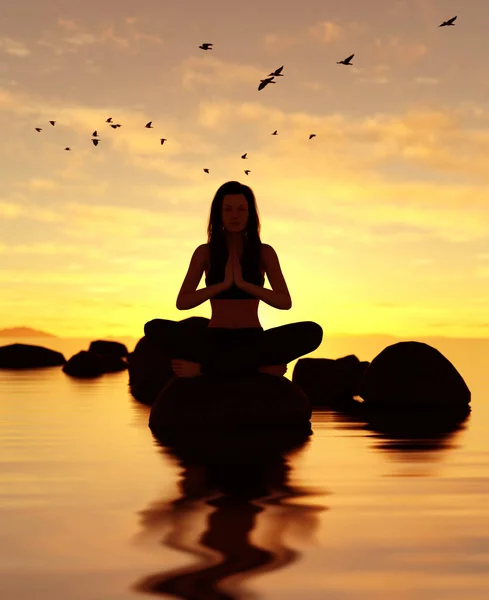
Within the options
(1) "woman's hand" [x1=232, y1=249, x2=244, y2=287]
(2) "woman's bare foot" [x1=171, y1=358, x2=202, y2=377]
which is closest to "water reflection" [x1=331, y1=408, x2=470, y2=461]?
(2) "woman's bare foot" [x1=171, y1=358, x2=202, y2=377]

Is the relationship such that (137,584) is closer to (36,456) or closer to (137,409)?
(36,456)

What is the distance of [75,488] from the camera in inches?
200

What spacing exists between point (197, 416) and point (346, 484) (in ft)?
9.80

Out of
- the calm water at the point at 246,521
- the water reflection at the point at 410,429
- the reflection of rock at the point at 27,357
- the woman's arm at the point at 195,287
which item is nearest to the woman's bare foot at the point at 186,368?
the woman's arm at the point at 195,287

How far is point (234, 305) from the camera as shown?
8.39m

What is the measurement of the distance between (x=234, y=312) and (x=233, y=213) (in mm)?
874

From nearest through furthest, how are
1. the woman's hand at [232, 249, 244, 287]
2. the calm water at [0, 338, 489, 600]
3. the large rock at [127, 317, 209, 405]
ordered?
the calm water at [0, 338, 489, 600]
the woman's hand at [232, 249, 244, 287]
the large rock at [127, 317, 209, 405]

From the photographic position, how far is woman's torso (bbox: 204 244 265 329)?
331 inches

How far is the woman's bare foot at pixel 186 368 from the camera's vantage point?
8.51 meters

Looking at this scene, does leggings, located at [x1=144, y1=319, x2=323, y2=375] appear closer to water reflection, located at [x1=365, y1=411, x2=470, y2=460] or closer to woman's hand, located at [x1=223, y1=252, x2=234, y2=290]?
woman's hand, located at [x1=223, y1=252, x2=234, y2=290]

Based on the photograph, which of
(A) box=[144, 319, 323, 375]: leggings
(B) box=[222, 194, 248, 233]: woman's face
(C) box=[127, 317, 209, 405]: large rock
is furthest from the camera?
(C) box=[127, 317, 209, 405]: large rock

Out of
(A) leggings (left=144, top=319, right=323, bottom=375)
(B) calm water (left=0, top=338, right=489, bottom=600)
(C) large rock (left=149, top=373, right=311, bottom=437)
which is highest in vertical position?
(A) leggings (left=144, top=319, right=323, bottom=375)

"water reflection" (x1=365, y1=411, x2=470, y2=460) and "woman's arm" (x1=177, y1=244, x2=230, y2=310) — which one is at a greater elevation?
"woman's arm" (x1=177, y1=244, x2=230, y2=310)

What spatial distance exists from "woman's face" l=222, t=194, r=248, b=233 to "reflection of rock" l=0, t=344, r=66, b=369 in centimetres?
2122
